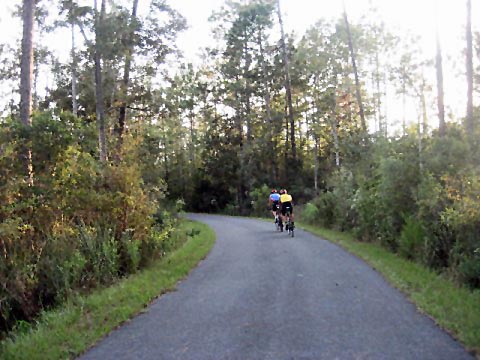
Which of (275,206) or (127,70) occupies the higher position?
(127,70)

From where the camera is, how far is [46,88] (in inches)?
1612

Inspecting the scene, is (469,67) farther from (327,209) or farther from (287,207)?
(287,207)

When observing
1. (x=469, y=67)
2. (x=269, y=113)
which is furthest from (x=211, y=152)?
(x=469, y=67)

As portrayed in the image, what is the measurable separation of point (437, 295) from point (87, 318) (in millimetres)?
5450

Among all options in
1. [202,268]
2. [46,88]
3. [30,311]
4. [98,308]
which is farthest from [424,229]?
[46,88]

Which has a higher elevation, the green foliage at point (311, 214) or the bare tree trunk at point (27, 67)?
the bare tree trunk at point (27, 67)

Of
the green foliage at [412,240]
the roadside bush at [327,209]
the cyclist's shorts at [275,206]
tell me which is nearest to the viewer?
the green foliage at [412,240]

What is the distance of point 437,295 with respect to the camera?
8.46 meters

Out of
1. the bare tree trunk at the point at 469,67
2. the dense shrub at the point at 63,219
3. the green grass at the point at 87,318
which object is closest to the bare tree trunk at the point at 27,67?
the dense shrub at the point at 63,219

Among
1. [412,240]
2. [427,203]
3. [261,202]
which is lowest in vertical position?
[412,240]

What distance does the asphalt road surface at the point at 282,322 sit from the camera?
5.94 m

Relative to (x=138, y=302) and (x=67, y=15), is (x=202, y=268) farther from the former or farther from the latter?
(x=67, y=15)

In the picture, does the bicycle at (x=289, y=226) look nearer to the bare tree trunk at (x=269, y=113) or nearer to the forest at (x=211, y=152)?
the forest at (x=211, y=152)

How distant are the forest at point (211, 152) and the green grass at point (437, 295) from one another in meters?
0.49
